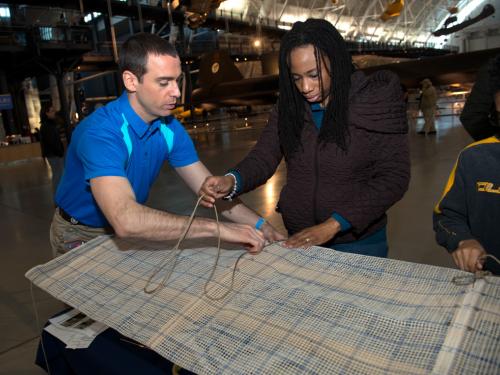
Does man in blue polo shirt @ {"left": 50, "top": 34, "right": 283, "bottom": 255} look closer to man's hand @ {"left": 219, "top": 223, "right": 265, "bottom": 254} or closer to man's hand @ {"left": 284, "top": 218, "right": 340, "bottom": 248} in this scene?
man's hand @ {"left": 219, "top": 223, "right": 265, "bottom": 254}

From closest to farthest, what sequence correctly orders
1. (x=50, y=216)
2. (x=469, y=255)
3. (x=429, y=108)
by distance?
(x=469, y=255), (x=50, y=216), (x=429, y=108)

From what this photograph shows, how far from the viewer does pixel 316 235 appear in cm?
166

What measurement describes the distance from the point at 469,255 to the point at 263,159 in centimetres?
101

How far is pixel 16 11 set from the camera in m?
18.1

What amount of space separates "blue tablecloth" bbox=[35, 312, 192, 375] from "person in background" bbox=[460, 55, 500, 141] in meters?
1.41

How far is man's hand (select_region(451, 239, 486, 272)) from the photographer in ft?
4.27

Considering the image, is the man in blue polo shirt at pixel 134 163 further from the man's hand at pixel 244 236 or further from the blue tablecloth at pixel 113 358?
the blue tablecloth at pixel 113 358

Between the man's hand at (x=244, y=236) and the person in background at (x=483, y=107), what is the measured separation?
962 mm

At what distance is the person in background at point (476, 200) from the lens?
57.5 inches

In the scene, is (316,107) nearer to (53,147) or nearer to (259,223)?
(259,223)

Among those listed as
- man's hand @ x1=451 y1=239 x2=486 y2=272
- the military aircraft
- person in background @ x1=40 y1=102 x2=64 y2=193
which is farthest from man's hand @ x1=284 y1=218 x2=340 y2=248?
the military aircraft

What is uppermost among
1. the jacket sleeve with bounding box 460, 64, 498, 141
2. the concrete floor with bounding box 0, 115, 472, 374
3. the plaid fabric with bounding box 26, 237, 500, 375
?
the jacket sleeve with bounding box 460, 64, 498, 141

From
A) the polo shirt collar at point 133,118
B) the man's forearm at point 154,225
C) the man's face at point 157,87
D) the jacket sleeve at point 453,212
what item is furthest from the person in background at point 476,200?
the polo shirt collar at point 133,118

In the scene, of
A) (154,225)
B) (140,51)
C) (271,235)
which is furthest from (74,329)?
(140,51)
